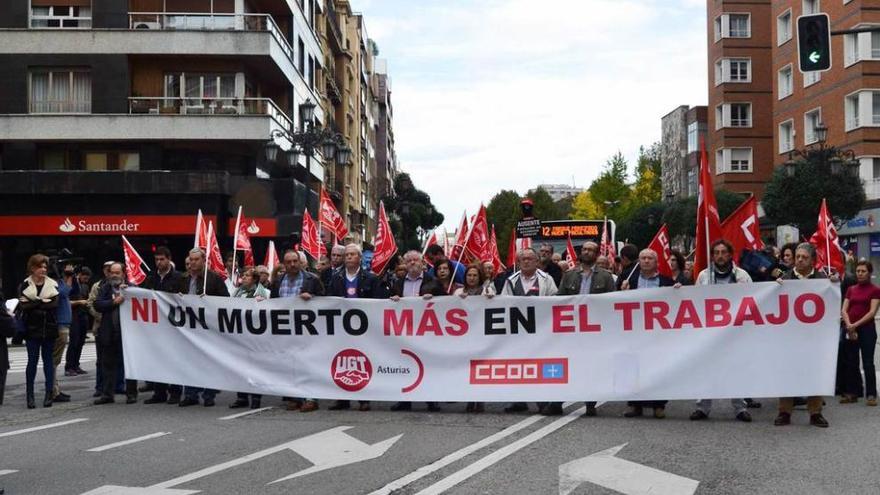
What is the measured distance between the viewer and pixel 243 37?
113 ft

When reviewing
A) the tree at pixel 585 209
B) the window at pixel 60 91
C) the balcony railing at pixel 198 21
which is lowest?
the tree at pixel 585 209

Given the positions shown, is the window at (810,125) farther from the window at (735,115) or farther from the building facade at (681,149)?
the building facade at (681,149)

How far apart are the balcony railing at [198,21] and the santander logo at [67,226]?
22.5ft

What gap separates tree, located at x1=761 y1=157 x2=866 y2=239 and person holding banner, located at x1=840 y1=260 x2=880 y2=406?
26.1 metres

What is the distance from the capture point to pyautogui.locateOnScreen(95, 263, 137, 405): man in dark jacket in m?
12.5

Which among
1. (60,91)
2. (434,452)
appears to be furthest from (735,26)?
(434,452)

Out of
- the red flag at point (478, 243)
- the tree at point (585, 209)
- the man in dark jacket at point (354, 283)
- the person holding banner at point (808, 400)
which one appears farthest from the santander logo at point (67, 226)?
the tree at point (585, 209)

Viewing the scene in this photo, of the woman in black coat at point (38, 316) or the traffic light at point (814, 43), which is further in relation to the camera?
the traffic light at point (814, 43)

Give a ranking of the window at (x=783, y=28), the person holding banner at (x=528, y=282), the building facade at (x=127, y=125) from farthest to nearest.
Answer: the window at (x=783, y=28), the building facade at (x=127, y=125), the person holding banner at (x=528, y=282)

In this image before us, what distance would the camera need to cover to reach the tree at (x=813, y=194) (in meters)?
37.3

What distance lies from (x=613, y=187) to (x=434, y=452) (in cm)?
7878

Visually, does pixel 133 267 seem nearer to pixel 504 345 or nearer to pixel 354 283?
pixel 354 283

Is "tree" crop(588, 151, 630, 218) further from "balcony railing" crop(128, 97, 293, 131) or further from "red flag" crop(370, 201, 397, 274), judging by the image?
"red flag" crop(370, 201, 397, 274)

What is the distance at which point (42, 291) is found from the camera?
12.2 meters
